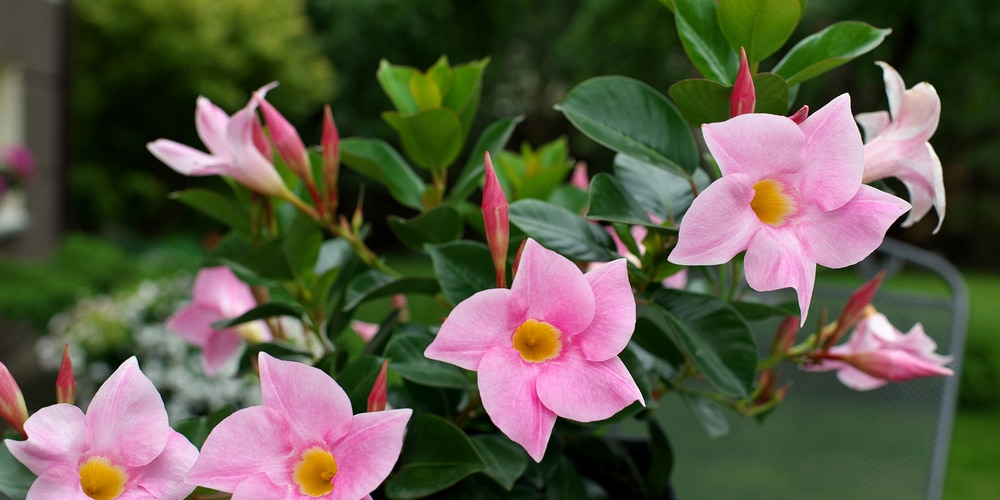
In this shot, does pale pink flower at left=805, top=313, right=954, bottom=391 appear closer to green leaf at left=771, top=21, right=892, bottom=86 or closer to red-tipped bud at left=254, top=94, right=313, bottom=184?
green leaf at left=771, top=21, right=892, bottom=86

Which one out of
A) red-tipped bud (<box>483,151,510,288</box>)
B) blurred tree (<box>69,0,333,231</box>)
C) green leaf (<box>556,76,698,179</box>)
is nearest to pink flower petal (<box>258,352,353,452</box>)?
red-tipped bud (<box>483,151,510,288</box>)

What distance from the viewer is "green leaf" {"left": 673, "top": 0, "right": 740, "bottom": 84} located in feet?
1.59

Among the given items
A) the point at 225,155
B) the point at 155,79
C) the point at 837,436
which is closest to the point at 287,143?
the point at 225,155

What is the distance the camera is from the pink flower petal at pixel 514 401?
0.35 meters

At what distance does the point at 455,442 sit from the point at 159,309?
354cm

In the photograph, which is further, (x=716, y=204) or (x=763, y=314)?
(x=763, y=314)

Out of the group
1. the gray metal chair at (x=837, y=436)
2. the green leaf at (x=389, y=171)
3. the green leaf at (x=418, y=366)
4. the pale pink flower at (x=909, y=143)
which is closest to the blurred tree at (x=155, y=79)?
the gray metal chair at (x=837, y=436)

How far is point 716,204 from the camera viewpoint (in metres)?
0.35

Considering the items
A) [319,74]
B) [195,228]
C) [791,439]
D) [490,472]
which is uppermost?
[490,472]

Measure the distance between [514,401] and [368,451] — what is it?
0.07 m

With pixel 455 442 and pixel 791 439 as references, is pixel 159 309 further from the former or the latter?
pixel 455 442

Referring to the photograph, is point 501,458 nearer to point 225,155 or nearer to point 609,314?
point 609,314

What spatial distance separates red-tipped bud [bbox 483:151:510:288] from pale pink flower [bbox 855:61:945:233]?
0.21 metres

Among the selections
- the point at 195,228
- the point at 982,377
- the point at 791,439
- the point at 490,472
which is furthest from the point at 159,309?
the point at 195,228
